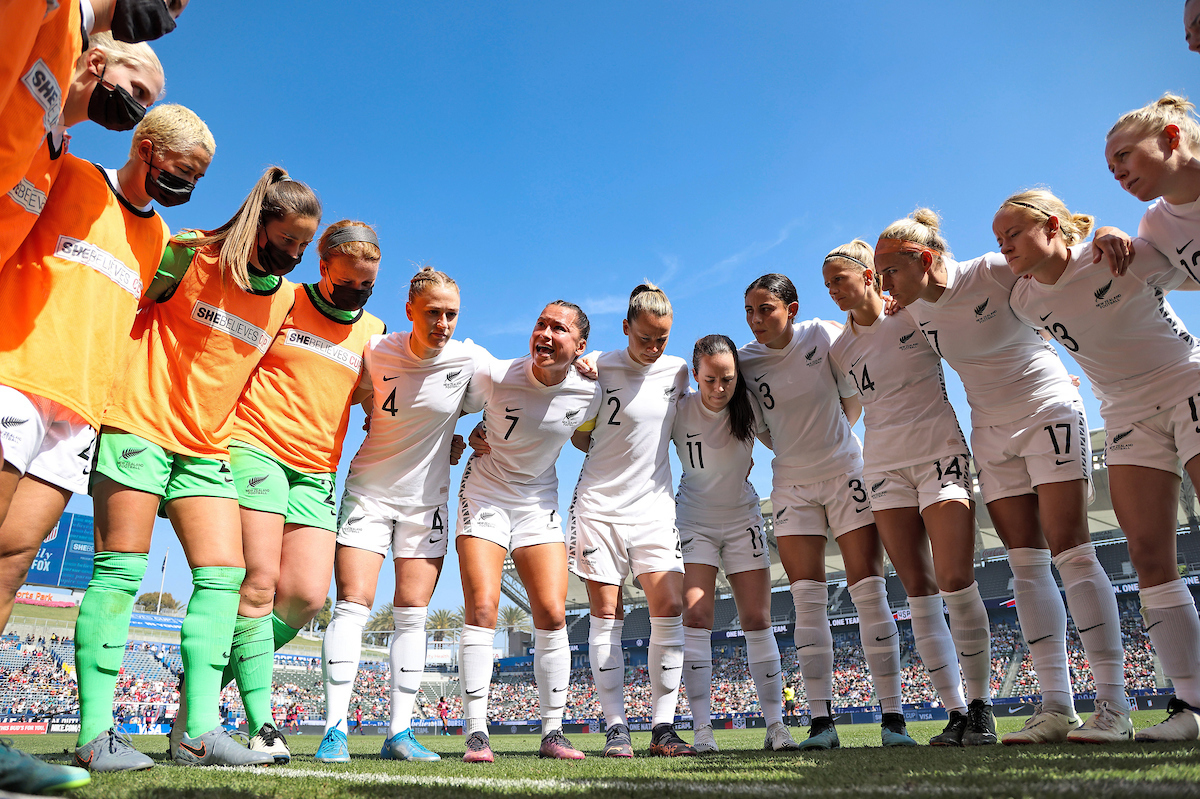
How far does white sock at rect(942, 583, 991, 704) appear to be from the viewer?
4.72m

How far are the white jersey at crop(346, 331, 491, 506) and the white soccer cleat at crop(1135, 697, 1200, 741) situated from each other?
14.1ft

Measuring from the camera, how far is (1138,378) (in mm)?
4129

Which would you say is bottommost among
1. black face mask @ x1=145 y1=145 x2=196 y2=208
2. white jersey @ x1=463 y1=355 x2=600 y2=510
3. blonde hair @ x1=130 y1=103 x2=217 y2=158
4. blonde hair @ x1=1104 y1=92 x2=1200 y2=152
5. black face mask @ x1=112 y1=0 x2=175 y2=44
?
white jersey @ x1=463 y1=355 x2=600 y2=510

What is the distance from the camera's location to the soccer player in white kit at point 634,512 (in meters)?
5.23

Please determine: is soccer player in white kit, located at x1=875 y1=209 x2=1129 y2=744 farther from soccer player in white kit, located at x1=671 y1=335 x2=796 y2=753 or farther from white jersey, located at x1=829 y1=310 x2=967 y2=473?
soccer player in white kit, located at x1=671 y1=335 x2=796 y2=753

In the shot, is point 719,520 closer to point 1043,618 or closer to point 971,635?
point 971,635

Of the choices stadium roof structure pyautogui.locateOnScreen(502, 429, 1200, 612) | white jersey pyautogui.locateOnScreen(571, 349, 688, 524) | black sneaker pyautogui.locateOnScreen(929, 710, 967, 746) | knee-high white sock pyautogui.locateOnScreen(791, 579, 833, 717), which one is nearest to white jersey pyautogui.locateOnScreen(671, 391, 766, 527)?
white jersey pyautogui.locateOnScreen(571, 349, 688, 524)

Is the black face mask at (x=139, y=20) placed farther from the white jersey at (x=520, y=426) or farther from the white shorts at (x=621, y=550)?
the white shorts at (x=621, y=550)

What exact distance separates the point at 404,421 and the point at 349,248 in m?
1.24

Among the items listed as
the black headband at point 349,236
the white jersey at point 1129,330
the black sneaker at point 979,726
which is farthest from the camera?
the black headband at point 349,236

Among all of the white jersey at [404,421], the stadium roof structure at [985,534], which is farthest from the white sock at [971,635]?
the stadium roof structure at [985,534]

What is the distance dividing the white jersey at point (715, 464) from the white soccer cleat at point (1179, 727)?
2765 millimetres

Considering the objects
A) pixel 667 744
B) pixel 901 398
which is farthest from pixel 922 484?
pixel 667 744

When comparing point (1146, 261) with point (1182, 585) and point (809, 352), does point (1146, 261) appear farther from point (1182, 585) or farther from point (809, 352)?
point (809, 352)
